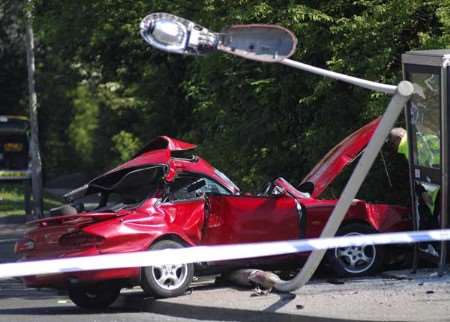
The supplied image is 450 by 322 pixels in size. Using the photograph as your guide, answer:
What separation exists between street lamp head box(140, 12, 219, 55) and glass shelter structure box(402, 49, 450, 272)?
9.67 feet

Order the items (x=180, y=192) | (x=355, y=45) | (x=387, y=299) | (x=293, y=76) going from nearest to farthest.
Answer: (x=387, y=299) < (x=180, y=192) < (x=355, y=45) < (x=293, y=76)

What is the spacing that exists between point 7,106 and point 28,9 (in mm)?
16888

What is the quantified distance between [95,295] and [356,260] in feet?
9.58

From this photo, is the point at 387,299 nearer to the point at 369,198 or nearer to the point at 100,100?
the point at 369,198

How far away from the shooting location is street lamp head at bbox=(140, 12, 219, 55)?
772cm

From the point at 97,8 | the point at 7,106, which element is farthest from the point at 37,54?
the point at 97,8

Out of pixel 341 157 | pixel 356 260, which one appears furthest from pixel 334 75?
pixel 356 260

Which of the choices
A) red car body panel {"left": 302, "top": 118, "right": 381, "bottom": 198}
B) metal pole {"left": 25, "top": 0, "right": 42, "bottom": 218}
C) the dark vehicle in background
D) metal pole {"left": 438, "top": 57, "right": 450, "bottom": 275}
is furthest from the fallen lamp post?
the dark vehicle in background

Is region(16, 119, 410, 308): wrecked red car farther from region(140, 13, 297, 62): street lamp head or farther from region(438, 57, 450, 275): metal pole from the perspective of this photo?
region(140, 13, 297, 62): street lamp head

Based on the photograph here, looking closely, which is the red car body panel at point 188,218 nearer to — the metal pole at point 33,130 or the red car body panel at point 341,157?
the red car body panel at point 341,157

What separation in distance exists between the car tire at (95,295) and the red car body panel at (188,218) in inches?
22.5

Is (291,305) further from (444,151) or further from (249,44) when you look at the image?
(249,44)

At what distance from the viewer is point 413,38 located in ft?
40.4

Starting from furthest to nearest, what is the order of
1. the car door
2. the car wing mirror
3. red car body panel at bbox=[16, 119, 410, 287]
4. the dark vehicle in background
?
1. the dark vehicle in background
2. the car wing mirror
3. the car door
4. red car body panel at bbox=[16, 119, 410, 287]
